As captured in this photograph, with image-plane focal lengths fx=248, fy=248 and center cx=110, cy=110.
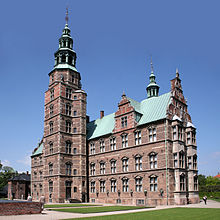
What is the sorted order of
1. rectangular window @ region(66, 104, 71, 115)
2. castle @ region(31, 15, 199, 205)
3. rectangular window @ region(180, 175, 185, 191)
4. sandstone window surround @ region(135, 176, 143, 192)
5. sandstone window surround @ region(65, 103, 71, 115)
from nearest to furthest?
rectangular window @ region(180, 175, 185, 191), castle @ region(31, 15, 199, 205), sandstone window surround @ region(135, 176, 143, 192), sandstone window surround @ region(65, 103, 71, 115), rectangular window @ region(66, 104, 71, 115)

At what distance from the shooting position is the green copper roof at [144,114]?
3722 cm

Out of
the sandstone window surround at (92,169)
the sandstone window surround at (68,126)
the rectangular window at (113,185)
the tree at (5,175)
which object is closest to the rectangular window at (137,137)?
the rectangular window at (113,185)

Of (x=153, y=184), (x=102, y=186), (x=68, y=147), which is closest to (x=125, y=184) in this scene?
(x=153, y=184)

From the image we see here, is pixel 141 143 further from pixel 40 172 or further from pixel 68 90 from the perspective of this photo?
pixel 40 172

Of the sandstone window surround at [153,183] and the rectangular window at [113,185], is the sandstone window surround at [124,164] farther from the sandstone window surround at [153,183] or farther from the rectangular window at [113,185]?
the sandstone window surround at [153,183]

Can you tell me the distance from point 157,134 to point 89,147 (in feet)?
53.9

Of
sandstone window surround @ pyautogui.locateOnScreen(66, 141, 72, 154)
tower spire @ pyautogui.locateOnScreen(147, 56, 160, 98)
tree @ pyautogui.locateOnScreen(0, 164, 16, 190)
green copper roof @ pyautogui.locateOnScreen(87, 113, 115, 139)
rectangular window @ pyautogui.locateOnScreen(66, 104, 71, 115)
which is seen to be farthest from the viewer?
tree @ pyautogui.locateOnScreen(0, 164, 16, 190)

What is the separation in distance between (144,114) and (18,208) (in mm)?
24344

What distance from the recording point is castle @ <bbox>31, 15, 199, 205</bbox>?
113 ft

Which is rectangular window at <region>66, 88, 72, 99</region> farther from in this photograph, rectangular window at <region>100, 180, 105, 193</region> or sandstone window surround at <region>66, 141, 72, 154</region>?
rectangular window at <region>100, 180, 105, 193</region>

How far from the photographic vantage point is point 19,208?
2070 cm

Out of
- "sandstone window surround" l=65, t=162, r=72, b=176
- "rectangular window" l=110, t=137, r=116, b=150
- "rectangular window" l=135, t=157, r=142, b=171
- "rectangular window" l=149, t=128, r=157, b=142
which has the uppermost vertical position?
"rectangular window" l=149, t=128, r=157, b=142

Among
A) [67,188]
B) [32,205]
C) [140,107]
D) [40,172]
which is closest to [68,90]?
[140,107]

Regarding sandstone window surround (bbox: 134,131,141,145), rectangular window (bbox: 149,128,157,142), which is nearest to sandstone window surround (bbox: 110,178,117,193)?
sandstone window surround (bbox: 134,131,141,145)
